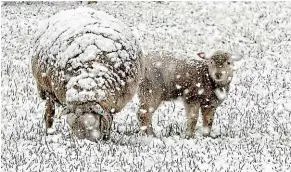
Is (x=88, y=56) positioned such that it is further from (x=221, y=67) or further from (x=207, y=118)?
(x=207, y=118)

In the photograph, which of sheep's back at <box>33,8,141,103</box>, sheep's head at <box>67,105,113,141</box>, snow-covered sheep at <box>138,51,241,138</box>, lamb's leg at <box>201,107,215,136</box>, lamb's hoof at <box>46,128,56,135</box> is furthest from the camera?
lamb's leg at <box>201,107,215,136</box>

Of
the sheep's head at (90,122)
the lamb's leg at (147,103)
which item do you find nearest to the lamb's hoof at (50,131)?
the lamb's leg at (147,103)

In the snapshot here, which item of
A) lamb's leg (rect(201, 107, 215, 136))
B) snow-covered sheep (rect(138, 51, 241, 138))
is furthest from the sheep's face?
lamb's leg (rect(201, 107, 215, 136))

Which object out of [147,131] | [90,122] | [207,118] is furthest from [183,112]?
[90,122]

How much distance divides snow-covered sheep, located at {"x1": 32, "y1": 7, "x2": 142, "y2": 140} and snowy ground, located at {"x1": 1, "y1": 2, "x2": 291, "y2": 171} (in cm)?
45

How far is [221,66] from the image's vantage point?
8.36 m

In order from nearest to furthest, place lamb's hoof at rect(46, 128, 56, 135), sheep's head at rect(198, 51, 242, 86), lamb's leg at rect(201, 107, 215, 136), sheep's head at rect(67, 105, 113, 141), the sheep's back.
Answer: sheep's head at rect(67, 105, 113, 141), the sheep's back, lamb's hoof at rect(46, 128, 56, 135), sheep's head at rect(198, 51, 242, 86), lamb's leg at rect(201, 107, 215, 136)

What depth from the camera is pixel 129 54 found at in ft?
24.5

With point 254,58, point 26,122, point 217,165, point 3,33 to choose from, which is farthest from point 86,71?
point 3,33

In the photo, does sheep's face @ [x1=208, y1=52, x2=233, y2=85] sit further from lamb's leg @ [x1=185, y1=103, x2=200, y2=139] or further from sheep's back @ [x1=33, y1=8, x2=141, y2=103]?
sheep's back @ [x1=33, y1=8, x2=141, y2=103]

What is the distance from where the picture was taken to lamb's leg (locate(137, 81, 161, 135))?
8558mm

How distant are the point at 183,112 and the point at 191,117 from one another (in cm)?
160

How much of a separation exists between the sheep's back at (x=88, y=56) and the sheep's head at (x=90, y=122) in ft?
0.49

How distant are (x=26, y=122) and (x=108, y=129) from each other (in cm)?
245
